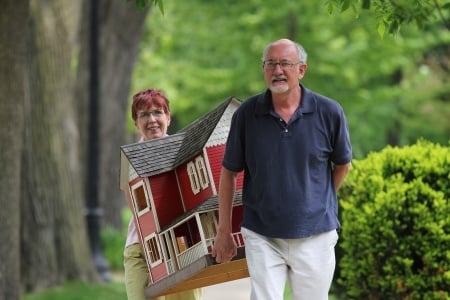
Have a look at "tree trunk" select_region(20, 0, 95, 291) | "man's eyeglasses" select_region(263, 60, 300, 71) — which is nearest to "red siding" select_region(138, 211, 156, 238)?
"man's eyeglasses" select_region(263, 60, 300, 71)

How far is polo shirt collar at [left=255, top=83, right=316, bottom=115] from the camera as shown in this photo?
5.75 m

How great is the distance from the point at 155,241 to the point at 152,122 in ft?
2.57

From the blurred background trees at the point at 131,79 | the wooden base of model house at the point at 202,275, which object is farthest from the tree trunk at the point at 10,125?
the wooden base of model house at the point at 202,275

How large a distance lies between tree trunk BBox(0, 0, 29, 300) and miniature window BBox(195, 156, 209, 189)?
3.65 meters

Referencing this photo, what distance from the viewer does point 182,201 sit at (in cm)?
652

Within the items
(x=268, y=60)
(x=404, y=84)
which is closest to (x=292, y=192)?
(x=268, y=60)

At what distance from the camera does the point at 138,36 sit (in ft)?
63.2

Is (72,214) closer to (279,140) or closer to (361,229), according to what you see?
(361,229)

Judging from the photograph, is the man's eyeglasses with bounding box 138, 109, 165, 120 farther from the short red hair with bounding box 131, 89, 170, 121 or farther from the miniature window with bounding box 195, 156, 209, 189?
the miniature window with bounding box 195, 156, 209, 189

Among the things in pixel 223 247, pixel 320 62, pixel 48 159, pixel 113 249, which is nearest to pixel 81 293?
pixel 48 159

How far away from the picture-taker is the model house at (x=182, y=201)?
6.19 meters

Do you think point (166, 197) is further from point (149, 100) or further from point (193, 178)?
point (149, 100)

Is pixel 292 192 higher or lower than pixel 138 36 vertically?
lower

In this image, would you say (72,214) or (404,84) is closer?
(72,214)
